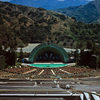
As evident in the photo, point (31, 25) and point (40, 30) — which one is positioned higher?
point (31, 25)

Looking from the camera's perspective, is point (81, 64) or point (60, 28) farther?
point (60, 28)

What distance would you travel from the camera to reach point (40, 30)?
9919 centimetres

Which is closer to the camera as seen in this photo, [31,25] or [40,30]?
[40,30]

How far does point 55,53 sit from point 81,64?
896 centimetres

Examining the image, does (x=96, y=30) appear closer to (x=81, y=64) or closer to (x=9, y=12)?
(x=9, y=12)

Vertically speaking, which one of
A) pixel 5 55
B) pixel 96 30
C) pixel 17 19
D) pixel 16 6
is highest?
pixel 16 6

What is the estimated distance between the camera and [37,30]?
96.9 meters

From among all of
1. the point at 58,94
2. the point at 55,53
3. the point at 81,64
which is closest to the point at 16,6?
the point at 55,53

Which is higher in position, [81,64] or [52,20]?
[52,20]

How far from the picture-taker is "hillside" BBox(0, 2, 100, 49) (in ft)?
273

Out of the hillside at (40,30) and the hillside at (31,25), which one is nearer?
the hillside at (40,30)

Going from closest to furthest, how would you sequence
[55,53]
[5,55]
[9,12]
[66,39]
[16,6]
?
[5,55]
[55,53]
[66,39]
[9,12]
[16,6]

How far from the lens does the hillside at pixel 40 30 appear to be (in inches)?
3280

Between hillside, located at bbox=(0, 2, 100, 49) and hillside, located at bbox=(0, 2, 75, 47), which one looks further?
hillside, located at bbox=(0, 2, 75, 47)
